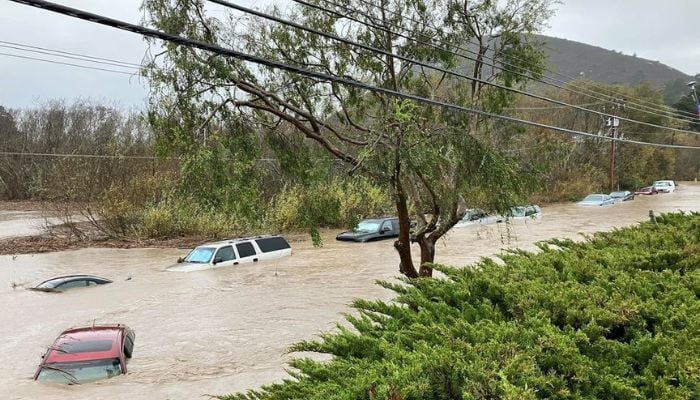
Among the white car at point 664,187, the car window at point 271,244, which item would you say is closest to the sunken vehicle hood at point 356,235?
the car window at point 271,244

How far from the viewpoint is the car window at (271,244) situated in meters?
19.7

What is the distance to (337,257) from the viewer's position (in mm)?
21141

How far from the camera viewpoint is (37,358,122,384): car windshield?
28.1ft

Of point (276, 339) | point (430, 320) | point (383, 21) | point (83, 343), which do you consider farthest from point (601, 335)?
point (383, 21)

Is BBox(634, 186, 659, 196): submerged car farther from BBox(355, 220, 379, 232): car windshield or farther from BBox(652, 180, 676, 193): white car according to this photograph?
BBox(355, 220, 379, 232): car windshield

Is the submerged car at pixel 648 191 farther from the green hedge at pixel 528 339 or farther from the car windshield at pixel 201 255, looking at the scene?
the green hedge at pixel 528 339

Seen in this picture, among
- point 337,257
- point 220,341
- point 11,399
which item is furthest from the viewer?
point 337,257

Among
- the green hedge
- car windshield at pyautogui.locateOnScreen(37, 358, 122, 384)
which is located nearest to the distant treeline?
car windshield at pyautogui.locateOnScreen(37, 358, 122, 384)

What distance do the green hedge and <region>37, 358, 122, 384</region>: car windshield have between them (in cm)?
600

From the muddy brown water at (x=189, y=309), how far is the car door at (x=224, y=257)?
0.43 m

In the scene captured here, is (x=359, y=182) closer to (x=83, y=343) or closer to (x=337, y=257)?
(x=83, y=343)

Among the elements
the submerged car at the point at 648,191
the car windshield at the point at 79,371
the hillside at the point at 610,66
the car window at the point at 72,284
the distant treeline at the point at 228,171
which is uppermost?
the hillside at the point at 610,66

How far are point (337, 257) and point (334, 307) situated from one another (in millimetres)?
7044

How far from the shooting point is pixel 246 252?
19.0 metres
